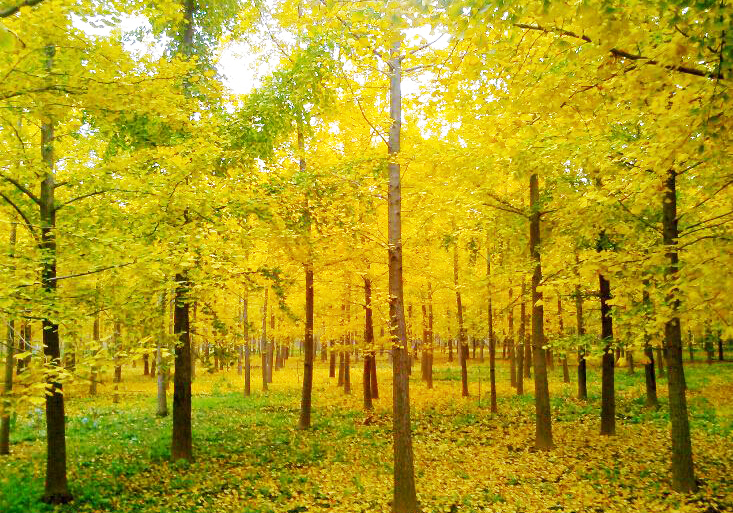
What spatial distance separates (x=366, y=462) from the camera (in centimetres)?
1055

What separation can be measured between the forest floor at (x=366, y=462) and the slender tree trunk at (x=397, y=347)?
24.3 inches

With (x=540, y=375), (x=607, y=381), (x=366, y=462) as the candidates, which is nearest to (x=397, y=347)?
(x=366, y=462)

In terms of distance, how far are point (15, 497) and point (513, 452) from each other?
9.88m

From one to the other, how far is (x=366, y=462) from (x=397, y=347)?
4246 mm

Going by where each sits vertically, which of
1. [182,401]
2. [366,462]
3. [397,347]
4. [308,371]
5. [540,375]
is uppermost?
[397,347]

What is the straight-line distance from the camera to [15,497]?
7.64 metres

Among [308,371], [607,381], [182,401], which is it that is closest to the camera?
[182,401]

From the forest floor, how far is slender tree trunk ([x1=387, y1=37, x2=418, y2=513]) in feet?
2.03

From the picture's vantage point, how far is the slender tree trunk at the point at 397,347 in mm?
7402

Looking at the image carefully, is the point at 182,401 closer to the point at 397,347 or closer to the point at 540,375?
the point at 397,347

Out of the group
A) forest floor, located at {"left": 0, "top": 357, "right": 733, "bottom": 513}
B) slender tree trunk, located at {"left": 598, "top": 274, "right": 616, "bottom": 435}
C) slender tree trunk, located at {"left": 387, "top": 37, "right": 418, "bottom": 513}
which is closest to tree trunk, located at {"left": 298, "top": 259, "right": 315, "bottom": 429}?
forest floor, located at {"left": 0, "top": 357, "right": 733, "bottom": 513}

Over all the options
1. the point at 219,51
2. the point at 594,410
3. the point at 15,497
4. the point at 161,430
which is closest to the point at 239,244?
the point at 15,497

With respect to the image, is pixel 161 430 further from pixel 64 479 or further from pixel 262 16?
pixel 262 16

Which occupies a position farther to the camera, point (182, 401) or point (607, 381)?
point (607, 381)
